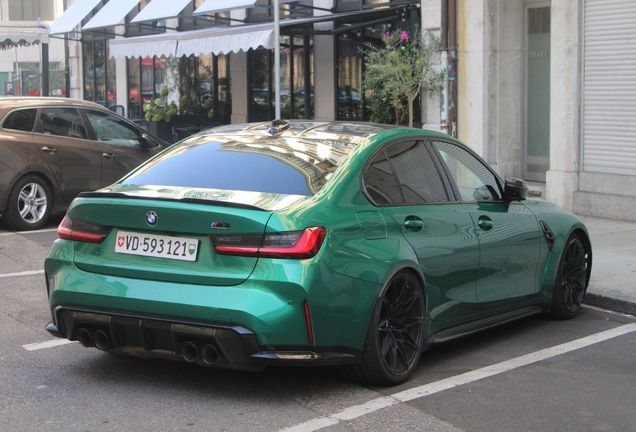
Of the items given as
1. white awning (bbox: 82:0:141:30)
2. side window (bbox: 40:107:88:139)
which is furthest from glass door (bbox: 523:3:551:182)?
white awning (bbox: 82:0:141:30)

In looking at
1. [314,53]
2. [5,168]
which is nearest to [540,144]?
[314,53]

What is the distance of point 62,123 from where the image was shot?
11922 millimetres

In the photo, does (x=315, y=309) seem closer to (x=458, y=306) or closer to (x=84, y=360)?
(x=458, y=306)

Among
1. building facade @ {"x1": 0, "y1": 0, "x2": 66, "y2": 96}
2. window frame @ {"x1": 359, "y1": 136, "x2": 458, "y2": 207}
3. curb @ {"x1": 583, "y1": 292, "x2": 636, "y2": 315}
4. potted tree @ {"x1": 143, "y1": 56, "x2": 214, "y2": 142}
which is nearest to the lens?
window frame @ {"x1": 359, "y1": 136, "x2": 458, "y2": 207}

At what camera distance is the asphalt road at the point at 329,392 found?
4398 mm

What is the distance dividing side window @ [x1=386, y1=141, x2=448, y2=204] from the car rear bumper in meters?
1.18

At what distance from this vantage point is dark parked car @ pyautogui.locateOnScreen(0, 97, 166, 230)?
448 inches

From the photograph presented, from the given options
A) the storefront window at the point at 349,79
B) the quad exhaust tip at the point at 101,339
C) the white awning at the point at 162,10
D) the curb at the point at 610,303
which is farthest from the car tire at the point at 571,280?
the white awning at the point at 162,10

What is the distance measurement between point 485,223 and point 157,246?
7.55ft

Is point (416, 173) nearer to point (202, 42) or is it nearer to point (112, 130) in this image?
point (112, 130)

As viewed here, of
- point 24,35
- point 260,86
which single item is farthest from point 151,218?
point 24,35

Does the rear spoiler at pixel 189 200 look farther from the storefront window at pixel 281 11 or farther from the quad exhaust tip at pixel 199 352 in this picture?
the storefront window at pixel 281 11

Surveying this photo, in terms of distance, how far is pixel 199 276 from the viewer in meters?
4.55

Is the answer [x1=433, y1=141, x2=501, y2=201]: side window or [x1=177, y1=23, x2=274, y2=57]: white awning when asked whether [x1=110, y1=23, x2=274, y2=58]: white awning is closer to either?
[x1=177, y1=23, x2=274, y2=57]: white awning
